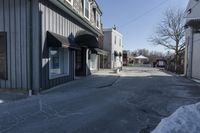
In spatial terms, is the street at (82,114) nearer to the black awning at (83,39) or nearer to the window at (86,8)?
the black awning at (83,39)

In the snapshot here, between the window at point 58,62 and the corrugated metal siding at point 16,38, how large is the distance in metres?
1.67

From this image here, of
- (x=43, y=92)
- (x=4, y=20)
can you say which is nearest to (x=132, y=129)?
(x=43, y=92)

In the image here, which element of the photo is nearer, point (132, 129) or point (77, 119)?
point (132, 129)

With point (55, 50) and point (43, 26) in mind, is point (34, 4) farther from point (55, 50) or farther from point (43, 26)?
point (55, 50)

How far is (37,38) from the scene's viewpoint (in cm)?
956

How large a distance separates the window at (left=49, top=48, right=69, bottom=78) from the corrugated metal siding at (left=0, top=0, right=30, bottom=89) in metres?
1.67

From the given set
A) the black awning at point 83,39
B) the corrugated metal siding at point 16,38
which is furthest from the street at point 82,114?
the black awning at point 83,39

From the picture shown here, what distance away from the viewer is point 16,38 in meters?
9.73

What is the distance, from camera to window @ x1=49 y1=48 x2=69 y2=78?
11.6 meters

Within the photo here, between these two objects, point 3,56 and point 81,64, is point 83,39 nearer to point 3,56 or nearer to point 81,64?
point 81,64

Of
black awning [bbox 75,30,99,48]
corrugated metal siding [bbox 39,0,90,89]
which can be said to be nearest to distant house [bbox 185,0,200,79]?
black awning [bbox 75,30,99,48]

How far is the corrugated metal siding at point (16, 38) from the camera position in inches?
378

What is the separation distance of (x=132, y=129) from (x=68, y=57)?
9.14 metres

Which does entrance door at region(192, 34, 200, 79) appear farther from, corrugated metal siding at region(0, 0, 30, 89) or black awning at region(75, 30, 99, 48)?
corrugated metal siding at region(0, 0, 30, 89)
